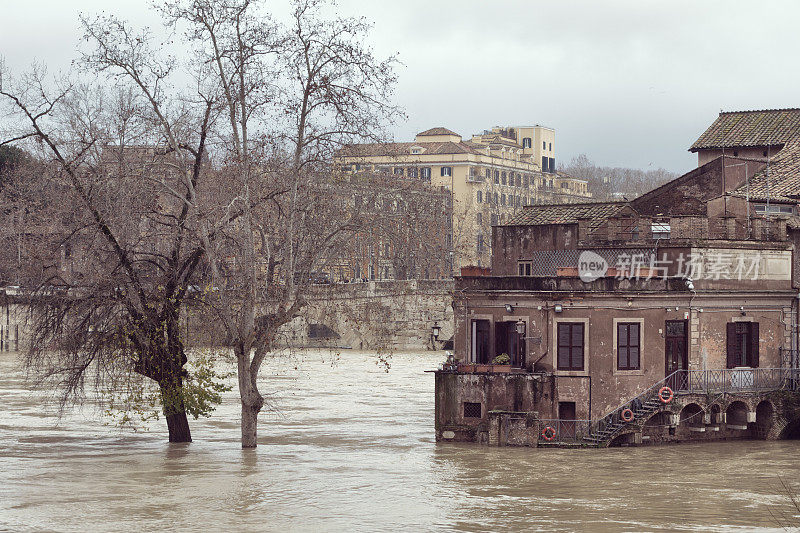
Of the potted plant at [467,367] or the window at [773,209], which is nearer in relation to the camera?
the potted plant at [467,367]

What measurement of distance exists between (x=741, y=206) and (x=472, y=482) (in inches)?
800

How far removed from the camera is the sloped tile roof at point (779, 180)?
179 feet

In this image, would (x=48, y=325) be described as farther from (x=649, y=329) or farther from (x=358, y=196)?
(x=649, y=329)

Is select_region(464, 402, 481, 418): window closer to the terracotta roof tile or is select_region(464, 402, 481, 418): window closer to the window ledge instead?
the window ledge

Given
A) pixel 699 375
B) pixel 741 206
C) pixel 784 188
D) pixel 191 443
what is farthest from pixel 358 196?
pixel 784 188

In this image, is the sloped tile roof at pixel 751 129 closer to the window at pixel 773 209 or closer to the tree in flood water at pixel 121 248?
the window at pixel 773 209

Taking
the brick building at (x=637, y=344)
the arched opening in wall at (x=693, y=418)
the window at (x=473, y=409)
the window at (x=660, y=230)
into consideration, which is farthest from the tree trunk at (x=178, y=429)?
the window at (x=660, y=230)

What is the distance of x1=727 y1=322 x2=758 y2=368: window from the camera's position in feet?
155

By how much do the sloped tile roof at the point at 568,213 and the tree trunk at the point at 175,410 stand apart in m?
19.3

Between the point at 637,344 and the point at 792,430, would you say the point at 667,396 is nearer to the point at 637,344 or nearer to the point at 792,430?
the point at 637,344

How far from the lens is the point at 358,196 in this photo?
129 ft

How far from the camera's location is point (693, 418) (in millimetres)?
45969

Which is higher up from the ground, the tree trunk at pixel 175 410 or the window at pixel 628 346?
the window at pixel 628 346

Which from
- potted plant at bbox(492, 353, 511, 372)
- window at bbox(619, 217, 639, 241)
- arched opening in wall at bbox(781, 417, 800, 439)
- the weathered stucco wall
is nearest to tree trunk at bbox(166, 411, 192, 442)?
potted plant at bbox(492, 353, 511, 372)
